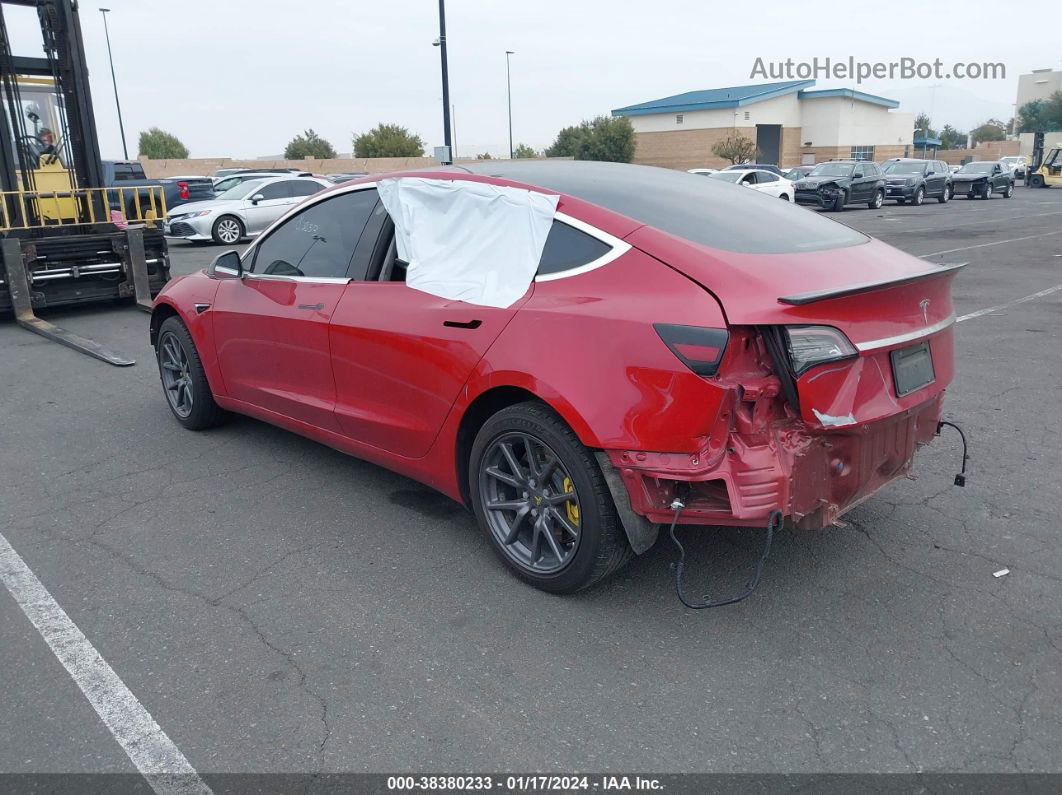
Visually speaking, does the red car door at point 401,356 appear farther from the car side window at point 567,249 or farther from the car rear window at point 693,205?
the car rear window at point 693,205

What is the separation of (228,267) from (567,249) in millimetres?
2639

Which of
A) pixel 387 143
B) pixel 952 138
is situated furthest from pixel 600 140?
pixel 952 138

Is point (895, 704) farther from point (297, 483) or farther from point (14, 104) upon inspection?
point (14, 104)

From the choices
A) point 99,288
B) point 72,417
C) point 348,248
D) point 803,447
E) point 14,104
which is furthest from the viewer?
point 99,288

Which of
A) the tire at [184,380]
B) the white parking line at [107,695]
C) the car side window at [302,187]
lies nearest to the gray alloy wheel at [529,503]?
the white parking line at [107,695]

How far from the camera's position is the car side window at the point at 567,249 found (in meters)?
3.41

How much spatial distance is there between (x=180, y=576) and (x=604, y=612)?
1859 millimetres

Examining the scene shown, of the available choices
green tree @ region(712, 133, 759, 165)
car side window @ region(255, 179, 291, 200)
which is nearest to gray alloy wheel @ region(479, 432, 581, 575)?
car side window @ region(255, 179, 291, 200)

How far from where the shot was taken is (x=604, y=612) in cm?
344

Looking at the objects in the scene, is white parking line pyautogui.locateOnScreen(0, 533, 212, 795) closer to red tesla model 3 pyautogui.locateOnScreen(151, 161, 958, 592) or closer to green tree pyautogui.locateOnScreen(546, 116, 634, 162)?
red tesla model 3 pyautogui.locateOnScreen(151, 161, 958, 592)

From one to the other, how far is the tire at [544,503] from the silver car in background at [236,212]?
16.1 m

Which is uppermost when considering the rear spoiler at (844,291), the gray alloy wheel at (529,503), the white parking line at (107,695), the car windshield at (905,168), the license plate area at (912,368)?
the car windshield at (905,168)

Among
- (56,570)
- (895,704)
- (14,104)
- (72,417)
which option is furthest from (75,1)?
(895,704)

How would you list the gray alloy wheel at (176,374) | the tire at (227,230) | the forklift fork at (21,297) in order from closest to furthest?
the gray alloy wheel at (176,374) < the forklift fork at (21,297) < the tire at (227,230)
